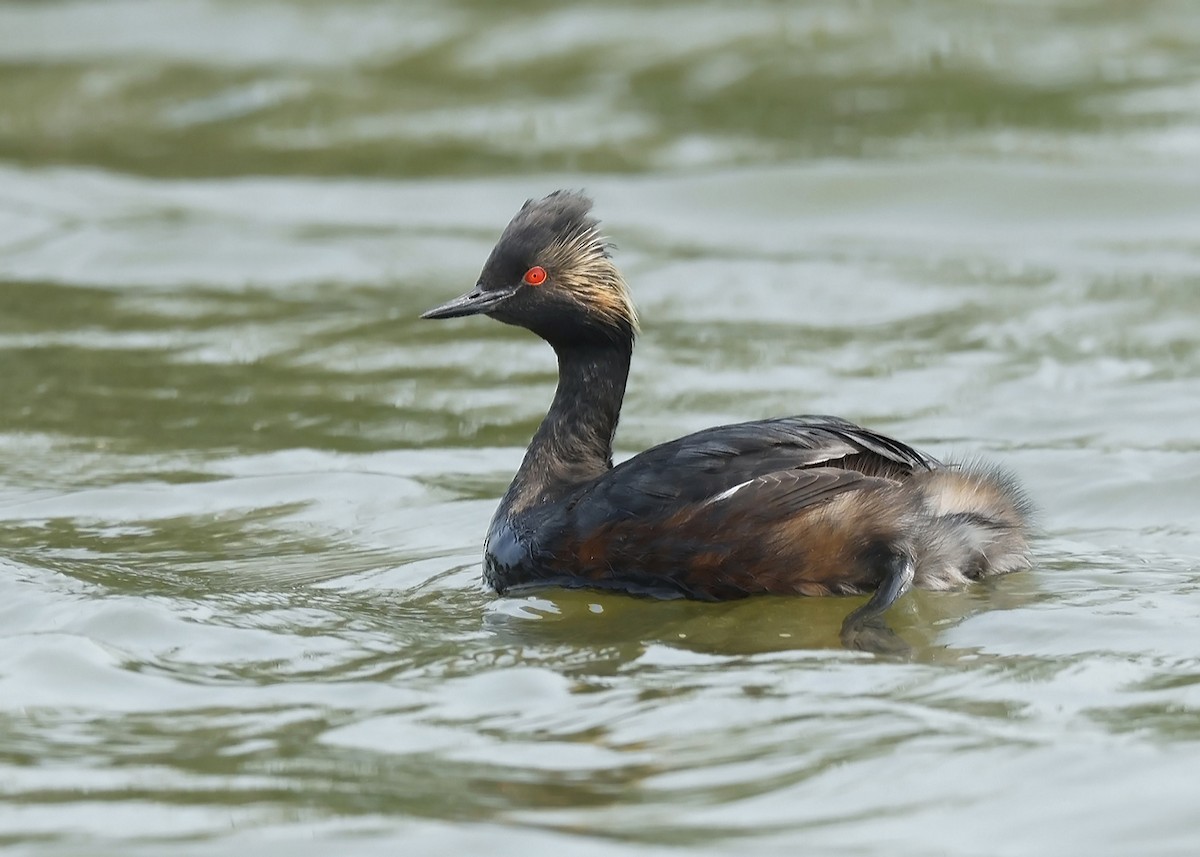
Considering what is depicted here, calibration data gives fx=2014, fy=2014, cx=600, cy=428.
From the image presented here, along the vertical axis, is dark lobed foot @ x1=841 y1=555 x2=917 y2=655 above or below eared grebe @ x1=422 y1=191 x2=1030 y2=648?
below

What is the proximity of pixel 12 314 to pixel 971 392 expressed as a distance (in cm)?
483

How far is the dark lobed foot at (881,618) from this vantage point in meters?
5.43

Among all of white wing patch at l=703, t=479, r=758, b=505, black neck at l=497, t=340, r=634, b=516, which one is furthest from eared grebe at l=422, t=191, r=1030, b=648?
black neck at l=497, t=340, r=634, b=516

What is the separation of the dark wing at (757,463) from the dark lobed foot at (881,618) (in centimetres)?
29

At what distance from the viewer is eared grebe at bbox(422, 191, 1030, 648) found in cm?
584

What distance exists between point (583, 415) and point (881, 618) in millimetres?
1496

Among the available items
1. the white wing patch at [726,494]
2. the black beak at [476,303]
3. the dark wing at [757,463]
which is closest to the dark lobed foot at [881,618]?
the dark wing at [757,463]

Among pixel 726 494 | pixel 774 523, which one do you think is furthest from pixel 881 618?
pixel 726 494

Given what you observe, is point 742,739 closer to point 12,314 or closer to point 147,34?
point 12,314

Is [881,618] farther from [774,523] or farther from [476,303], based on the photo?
[476,303]

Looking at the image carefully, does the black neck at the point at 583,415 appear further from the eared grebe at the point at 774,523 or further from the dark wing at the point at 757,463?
the dark wing at the point at 757,463

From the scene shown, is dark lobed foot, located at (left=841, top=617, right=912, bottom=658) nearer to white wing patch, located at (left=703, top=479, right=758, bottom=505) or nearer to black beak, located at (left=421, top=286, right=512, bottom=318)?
white wing patch, located at (left=703, top=479, right=758, bottom=505)

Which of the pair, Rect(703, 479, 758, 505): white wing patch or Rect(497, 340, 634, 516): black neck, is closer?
Rect(703, 479, 758, 505): white wing patch

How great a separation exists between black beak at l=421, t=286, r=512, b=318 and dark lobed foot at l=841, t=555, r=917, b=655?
1630 mm
